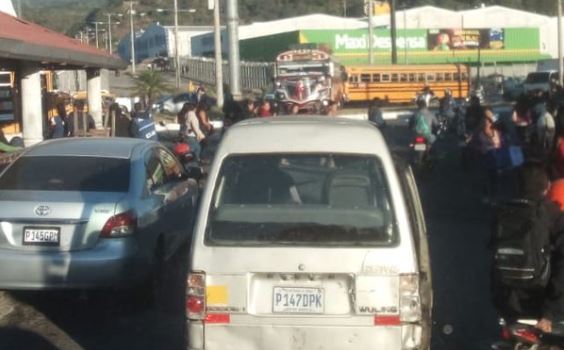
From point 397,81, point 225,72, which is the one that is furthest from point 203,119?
point 225,72

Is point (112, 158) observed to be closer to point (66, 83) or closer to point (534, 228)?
point (534, 228)

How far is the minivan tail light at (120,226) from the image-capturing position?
400 inches

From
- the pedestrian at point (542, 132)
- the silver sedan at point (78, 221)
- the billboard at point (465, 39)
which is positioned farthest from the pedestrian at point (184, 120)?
the billboard at point (465, 39)

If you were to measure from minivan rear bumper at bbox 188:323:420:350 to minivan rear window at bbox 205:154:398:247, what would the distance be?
0.51 m

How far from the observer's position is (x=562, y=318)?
646 cm

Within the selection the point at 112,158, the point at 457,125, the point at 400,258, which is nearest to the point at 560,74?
the point at 457,125

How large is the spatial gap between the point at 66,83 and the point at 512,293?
45830 millimetres

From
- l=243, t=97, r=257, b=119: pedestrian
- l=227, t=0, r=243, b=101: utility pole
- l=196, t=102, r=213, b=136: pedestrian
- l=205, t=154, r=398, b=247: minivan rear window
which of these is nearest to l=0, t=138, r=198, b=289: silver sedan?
l=205, t=154, r=398, b=247: minivan rear window

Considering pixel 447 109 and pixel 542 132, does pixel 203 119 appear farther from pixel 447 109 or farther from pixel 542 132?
pixel 447 109

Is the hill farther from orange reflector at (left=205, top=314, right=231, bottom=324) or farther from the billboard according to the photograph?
orange reflector at (left=205, top=314, right=231, bottom=324)

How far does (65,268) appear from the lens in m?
10.1

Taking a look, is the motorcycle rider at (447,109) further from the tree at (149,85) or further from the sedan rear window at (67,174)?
the sedan rear window at (67,174)

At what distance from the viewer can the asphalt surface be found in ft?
31.7

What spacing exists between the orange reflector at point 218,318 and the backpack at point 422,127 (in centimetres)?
1571
